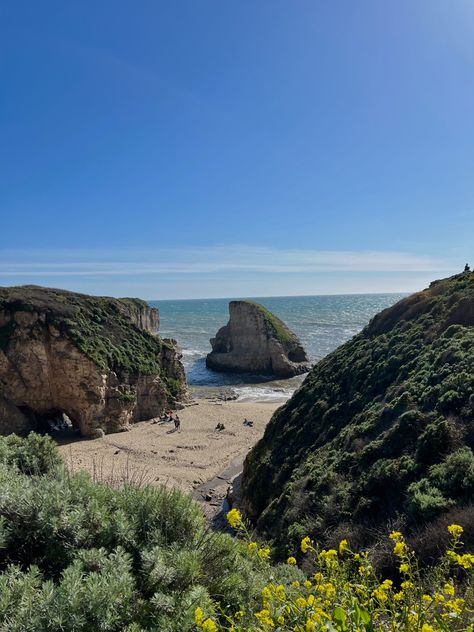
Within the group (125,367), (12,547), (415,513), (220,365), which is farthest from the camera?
(220,365)

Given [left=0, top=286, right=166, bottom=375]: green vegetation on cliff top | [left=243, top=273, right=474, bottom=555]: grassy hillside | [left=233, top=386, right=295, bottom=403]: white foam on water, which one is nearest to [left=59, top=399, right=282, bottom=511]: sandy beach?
[left=243, top=273, right=474, bottom=555]: grassy hillside

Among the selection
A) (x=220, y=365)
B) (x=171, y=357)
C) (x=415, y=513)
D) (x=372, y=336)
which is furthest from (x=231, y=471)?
(x=220, y=365)

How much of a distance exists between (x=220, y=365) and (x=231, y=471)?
35.3m

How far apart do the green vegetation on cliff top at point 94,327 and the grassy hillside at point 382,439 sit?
16.1 metres

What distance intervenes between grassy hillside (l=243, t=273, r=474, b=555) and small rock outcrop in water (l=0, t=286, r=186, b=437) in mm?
14580

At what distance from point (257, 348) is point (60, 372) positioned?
3257 cm

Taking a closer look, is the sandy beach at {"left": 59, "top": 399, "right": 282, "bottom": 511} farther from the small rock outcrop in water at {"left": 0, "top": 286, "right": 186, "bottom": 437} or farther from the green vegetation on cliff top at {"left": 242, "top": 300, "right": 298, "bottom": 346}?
the green vegetation on cliff top at {"left": 242, "top": 300, "right": 298, "bottom": 346}

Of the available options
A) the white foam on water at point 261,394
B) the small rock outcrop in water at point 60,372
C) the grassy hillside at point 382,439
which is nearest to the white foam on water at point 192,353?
the white foam on water at point 261,394

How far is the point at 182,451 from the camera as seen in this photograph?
2438cm

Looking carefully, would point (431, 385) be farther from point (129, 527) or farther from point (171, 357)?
point (171, 357)

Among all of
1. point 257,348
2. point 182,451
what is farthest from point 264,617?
point 257,348

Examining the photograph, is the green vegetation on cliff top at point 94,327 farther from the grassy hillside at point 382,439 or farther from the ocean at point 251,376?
the grassy hillside at point 382,439

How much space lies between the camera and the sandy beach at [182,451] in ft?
65.4

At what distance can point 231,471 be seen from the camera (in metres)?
21.7
